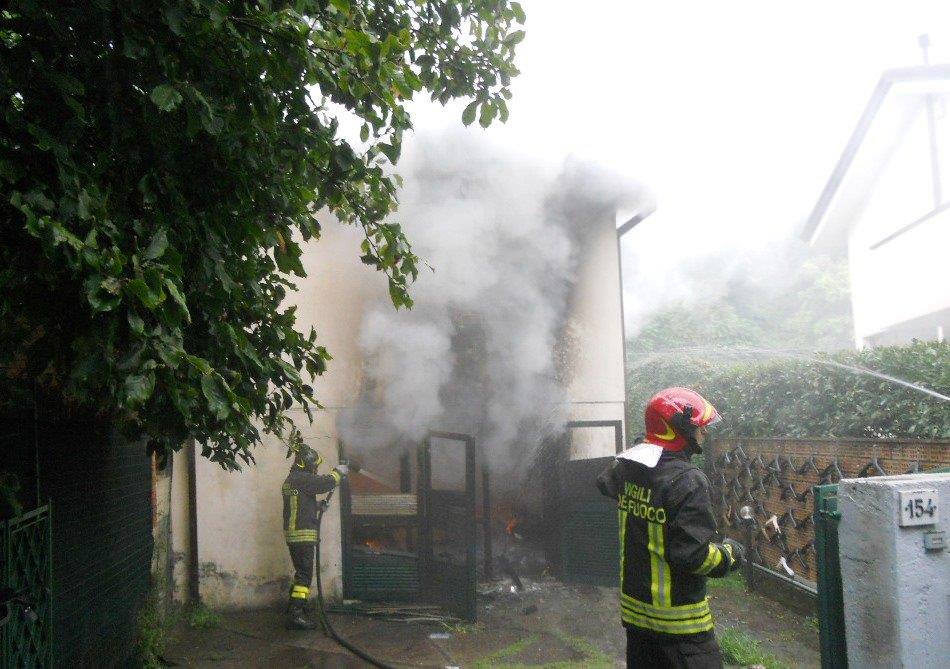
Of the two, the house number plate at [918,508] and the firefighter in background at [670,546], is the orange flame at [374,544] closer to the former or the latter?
the firefighter in background at [670,546]

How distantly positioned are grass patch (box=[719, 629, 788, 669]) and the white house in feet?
22.3

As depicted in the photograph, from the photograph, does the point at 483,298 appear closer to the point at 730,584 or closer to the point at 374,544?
the point at 374,544

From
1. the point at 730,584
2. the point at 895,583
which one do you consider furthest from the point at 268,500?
the point at 895,583

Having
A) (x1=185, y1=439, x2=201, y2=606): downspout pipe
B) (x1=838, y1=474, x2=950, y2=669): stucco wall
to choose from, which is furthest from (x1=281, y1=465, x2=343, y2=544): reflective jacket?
(x1=838, y1=474, x2=950, y2=669): stucco wall

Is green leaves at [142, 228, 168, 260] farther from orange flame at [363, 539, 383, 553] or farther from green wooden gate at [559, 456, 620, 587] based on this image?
green wooden gate at [559, 456, 620, 587]

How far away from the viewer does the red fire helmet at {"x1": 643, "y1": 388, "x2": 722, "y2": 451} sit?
3.52 metres

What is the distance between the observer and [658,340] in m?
20.1

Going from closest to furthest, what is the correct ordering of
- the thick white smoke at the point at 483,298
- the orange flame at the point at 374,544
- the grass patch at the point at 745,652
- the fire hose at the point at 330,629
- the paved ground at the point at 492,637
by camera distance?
the grass patch at the point at 745,652
the fire hose at the point at 330,629
the paved ground at the point at 492,637
the orange flame at the point at 374,544
the thick white smoke at the point at 483,298

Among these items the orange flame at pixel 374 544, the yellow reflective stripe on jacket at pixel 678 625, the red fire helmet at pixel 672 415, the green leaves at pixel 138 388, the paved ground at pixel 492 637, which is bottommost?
the paved ground at pixel 492 637

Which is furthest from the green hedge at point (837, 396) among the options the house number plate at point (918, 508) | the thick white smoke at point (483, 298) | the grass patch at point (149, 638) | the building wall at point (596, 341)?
the grass patch at point (149, 638)

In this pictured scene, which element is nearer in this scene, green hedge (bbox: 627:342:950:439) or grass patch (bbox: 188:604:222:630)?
green hedge (bbox: 627:342:950:439)

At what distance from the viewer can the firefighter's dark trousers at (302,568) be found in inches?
287

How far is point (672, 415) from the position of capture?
353 cm

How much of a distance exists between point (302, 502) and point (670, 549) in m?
4.86
